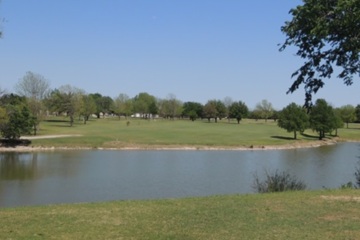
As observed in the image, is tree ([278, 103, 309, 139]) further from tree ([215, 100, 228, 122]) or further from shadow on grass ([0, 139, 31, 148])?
tree ([215, 100, 228, 122])

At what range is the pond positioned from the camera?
25469mm

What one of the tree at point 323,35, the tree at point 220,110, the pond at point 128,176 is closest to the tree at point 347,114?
the tree at point 220,110

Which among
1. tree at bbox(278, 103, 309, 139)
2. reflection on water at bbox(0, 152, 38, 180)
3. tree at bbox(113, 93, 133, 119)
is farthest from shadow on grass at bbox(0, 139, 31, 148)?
tree at bbox(113, 93, 133, 119)

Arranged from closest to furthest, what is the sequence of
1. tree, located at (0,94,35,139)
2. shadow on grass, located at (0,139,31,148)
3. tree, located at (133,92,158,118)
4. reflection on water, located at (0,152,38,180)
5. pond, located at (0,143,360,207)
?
1. pond, located at (0,143,360,207)
2. reflection on water, located at (0,152,38,180)
3. tree, located at (0,94,35,139)
4. shadow on grass, located at (0,139,31,148)
5. tree, located at (133,92,158,118)

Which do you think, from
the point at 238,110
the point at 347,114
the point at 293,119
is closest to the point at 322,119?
the point at 293,119

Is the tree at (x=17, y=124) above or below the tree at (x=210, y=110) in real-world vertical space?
below

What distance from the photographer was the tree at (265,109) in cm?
14969

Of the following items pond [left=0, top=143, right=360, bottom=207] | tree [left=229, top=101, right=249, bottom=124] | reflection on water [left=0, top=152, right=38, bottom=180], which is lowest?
reflection on water [left=0, top=152, right=38, bottom=180]

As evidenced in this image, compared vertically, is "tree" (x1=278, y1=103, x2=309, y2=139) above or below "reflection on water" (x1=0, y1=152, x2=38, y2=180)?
above

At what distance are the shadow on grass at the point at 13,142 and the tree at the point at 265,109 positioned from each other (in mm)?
102335

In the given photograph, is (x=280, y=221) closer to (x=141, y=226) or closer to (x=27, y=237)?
(x=141, y=226)

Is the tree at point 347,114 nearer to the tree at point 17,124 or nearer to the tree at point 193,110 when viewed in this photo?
the tree at point 193,110

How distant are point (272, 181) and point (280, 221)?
7.29m

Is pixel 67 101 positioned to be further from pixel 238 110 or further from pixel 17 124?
pixel 238 110
